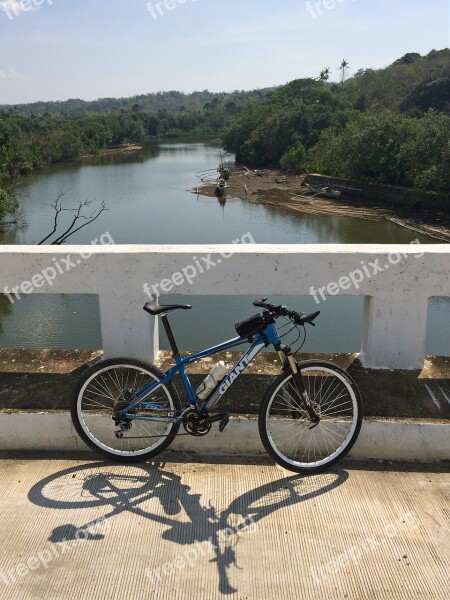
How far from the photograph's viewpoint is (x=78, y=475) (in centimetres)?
284

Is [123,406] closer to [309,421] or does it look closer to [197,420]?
[197,420]

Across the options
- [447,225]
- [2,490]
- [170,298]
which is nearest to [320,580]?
[2,490]

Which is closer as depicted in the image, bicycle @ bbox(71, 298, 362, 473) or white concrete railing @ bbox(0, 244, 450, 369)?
bicycle @ bbox(71, 298, 362, 473)

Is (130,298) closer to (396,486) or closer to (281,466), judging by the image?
(281,466)

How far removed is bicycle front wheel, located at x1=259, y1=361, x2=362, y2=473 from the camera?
109 inches

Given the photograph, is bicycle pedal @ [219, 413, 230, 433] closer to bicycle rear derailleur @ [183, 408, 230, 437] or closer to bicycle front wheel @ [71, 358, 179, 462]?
bicycle rear derailleur @ [183, 408, 230, 437]

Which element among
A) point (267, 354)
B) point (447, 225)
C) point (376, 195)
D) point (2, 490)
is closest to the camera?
point (2, 490)

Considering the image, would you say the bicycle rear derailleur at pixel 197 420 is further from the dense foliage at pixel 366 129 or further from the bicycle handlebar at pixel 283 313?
the dense foliage at pixel 366 129

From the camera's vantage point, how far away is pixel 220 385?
2.79m

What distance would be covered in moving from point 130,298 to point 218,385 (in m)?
0.89

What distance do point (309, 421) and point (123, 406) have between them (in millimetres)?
966

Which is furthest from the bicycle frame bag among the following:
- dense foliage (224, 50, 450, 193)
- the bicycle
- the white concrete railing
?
dense foliage (224, 50, 450, 193)

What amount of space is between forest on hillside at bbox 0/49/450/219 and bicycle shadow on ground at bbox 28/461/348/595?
24068 millimetres

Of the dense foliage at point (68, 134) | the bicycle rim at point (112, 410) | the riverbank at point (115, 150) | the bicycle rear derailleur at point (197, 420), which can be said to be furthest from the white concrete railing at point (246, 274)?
the riverbank at point (115, 150)
